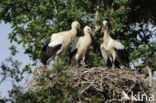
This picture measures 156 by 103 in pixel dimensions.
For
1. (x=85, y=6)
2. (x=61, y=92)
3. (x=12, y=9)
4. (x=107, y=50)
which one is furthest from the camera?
(x=12, y=9)

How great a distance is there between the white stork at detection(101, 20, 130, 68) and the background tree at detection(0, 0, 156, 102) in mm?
723

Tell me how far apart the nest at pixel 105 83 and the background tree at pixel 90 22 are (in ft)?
8.08

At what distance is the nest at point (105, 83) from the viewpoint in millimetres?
10234

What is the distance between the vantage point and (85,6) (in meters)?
14.4

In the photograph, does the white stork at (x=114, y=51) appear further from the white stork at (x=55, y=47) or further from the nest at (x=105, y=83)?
the nest at (x=105, y=83)

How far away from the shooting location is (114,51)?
12281mm

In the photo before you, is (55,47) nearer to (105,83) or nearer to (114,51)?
(114,51)

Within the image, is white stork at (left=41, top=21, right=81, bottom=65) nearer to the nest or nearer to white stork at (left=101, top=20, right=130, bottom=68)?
white stork at (left=101, top=20, right=130, bottom=68)

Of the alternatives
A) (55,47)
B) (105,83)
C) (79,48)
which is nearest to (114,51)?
(79,48)

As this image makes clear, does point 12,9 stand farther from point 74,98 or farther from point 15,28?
point 74,98

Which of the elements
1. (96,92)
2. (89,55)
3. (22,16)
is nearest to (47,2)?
(22,16)

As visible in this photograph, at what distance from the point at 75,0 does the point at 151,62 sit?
117 inches

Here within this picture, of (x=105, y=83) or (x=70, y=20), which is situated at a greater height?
(x=70, y=20)

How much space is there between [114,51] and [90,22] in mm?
2432
